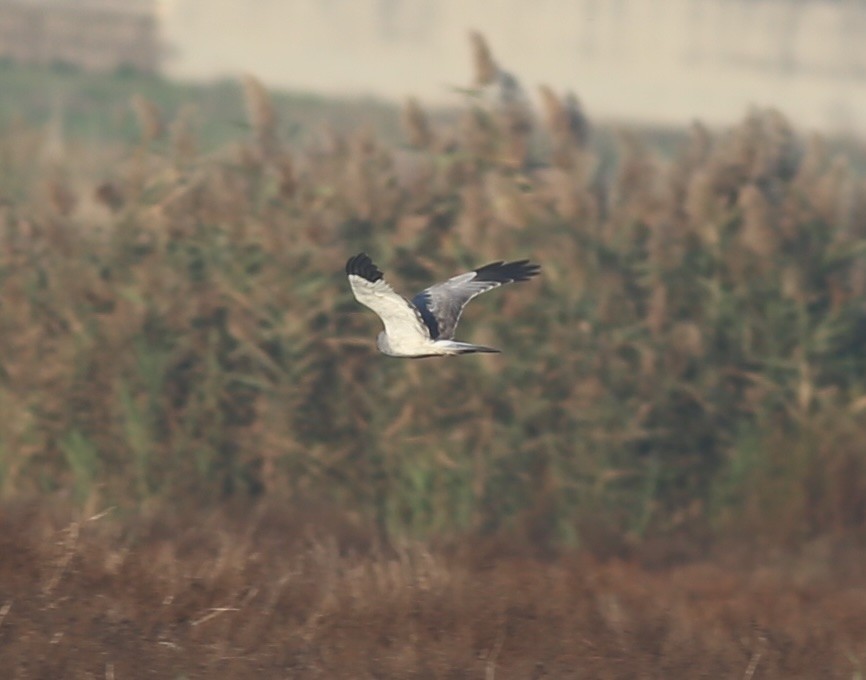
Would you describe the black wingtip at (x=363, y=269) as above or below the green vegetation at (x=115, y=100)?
below

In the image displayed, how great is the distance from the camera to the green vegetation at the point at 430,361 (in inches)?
362

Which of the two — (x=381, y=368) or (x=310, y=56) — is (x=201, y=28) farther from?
(x=381, y=368)

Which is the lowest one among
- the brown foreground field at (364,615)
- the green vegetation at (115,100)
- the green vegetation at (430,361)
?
the brown foreground field at (364,615)

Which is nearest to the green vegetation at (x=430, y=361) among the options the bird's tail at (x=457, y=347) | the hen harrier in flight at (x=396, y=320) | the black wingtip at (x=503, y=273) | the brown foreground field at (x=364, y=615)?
the brown foreground field at (x=364, y=615)

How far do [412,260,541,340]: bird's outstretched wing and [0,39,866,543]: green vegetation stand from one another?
239 centimetres

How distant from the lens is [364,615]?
6.46 meters

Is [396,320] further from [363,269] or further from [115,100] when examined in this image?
[115,100]

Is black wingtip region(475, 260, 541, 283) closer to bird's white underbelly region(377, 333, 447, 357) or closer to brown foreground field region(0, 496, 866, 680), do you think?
bird's white underbelly region(377, 333, 447, 357)

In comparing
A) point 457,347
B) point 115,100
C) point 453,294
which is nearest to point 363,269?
point 457,347

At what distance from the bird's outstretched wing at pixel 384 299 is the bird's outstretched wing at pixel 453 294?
16 cm

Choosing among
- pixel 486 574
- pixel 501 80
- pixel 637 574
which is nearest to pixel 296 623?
pixel 486 574

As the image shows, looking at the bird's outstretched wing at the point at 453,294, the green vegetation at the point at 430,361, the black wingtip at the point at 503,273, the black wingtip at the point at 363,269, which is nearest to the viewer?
the black wingtip at the point at 363,269

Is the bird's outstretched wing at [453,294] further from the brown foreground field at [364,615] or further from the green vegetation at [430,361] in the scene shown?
the green vegetation at [430,361]

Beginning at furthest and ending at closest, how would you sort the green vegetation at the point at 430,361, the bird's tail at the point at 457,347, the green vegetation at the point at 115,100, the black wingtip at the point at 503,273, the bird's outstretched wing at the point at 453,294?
the green vegetation at the point at 115,100
the green vegetation at the point at 430,361
the black wingtip at the point at 503,273
the bird's outstretched wing at the point at 453,294
the bird's tail at the point at 457,347
